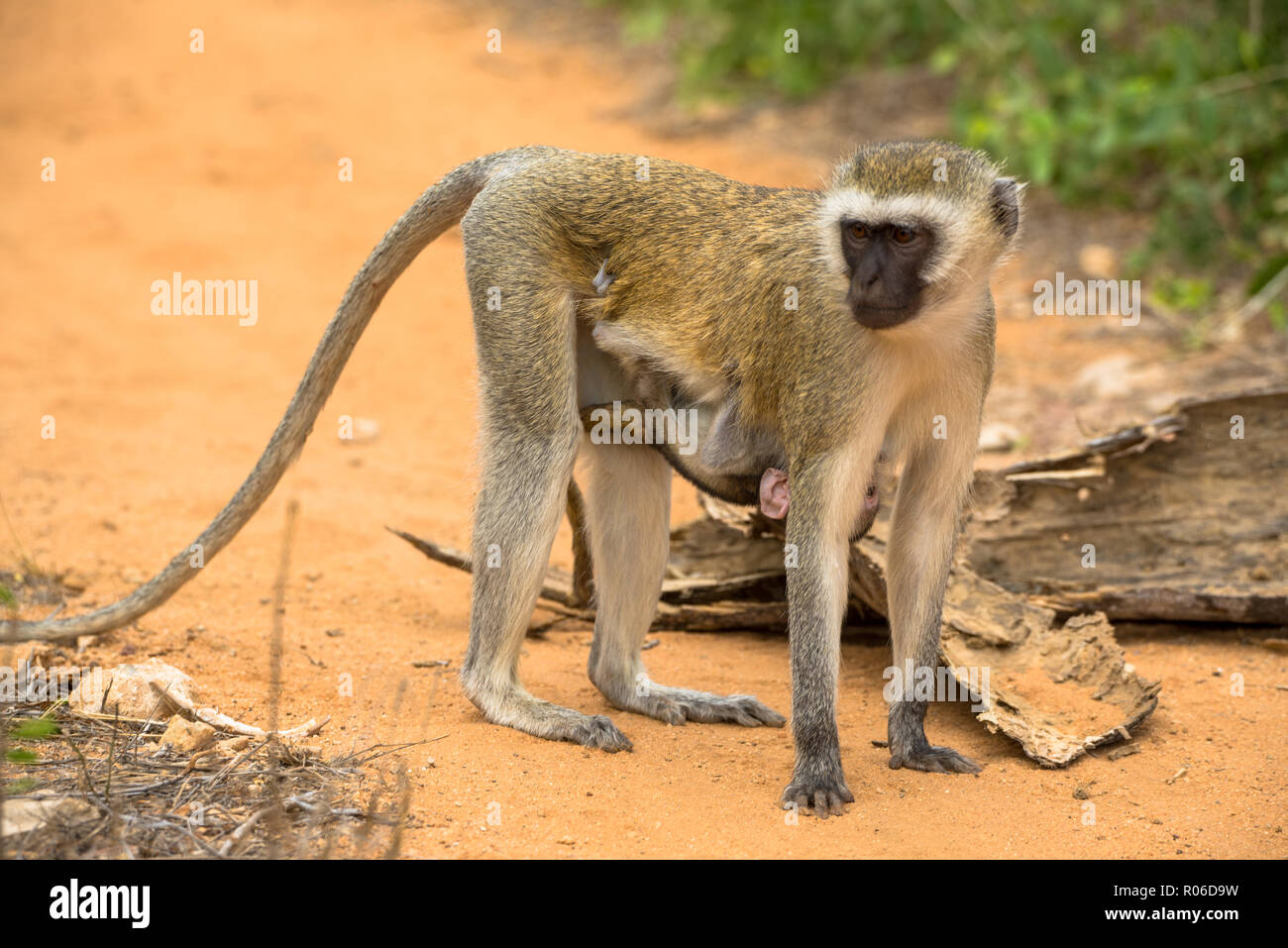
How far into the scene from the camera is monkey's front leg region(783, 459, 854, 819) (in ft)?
15.6

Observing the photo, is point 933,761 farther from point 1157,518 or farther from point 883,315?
point 1157,518

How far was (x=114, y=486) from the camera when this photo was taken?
811 cm

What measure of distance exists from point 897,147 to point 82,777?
3540mm

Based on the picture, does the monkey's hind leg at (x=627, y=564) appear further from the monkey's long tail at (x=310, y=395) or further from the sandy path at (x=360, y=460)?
the monkey's long tail at (x=310, y=395)

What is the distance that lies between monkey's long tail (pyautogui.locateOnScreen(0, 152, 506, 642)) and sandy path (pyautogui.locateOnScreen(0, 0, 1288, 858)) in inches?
19.9

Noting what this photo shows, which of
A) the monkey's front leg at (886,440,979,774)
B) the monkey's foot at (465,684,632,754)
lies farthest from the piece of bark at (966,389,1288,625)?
the monkey's foot at (465,684,632,754)

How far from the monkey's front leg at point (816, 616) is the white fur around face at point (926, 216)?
31.8 inches

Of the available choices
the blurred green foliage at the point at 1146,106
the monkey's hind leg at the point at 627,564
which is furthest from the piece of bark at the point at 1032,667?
the blurred green foliage at the point at 1146,106

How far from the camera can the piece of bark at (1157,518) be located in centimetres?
621

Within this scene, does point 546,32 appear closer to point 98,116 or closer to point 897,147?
point 98,116

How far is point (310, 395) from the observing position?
18.2 ft

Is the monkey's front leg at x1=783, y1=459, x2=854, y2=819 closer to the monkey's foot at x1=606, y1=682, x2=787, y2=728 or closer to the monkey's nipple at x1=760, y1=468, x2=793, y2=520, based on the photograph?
the monkey's nipple at x1=760, y1=468, x2=793, y2=520

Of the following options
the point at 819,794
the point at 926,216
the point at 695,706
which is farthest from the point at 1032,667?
the point at 926,216

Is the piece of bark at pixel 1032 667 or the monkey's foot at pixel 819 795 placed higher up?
the piece of bark at pixel 1032 667
